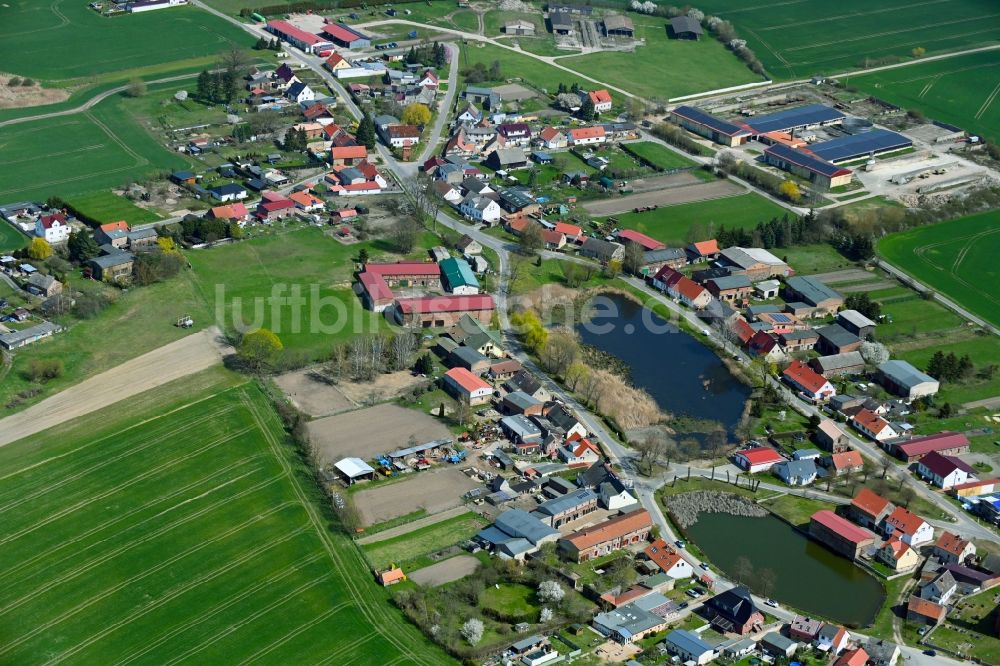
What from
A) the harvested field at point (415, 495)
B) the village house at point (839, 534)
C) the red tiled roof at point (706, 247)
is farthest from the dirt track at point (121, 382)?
the village house at point (839, 534)

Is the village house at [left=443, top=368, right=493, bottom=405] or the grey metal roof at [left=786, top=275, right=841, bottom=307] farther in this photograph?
the grey metal roof at [left=786, top=275, right=841, bottom=307]

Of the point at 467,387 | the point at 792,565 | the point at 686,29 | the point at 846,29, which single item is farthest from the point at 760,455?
the point at 846,29

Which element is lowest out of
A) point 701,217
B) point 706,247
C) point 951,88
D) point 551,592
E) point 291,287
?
point 291,287

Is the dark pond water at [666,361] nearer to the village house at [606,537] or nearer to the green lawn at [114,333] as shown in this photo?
the village house at [606,537]

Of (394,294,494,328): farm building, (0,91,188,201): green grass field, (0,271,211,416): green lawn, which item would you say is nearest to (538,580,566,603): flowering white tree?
(394,294,494,328): farm building

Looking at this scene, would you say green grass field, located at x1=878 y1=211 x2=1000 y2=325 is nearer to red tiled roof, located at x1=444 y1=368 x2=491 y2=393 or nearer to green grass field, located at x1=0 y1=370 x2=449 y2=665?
red tiled roof, located at x1=444 y1=368 x2=491 y2=393

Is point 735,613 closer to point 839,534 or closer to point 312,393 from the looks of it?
point 839,534
